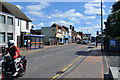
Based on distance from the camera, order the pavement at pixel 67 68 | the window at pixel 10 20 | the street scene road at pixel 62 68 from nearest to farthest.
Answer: the pavement at pixel 67 68, the street scene road at pixel 62 68, the window at pixel 10 20

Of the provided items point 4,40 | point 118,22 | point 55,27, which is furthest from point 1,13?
point 55,27

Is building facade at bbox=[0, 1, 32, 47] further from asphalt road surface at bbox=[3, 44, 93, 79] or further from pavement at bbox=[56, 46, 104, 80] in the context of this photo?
pavement at bbox=[56, 46, 104, 80]

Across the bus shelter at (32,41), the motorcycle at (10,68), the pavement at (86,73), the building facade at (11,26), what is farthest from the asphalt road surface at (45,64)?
the bus shelter at (32,41)

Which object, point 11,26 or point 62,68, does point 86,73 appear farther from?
point 11,26

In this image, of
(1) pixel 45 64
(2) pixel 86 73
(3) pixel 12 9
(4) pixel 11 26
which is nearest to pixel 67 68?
(2) pixel 86 73

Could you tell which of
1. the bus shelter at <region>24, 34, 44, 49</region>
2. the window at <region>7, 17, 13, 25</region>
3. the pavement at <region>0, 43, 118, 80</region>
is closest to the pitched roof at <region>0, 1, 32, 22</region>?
the window at <region>7, 17, 13, 25</region>

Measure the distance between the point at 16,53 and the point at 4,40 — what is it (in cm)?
1716

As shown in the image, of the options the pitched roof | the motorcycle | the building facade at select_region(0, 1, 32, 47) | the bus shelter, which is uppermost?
the pitched roof

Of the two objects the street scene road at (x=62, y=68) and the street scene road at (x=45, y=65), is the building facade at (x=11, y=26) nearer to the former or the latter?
the street scene road at (x=45, y=65)

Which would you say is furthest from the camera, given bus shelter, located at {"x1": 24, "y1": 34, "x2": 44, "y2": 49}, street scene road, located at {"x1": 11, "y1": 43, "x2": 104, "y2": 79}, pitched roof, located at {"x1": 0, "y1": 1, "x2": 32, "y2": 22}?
bus shelter, located at {"x1": 24, "y1": 34, "x2": 44, "y2": 49}

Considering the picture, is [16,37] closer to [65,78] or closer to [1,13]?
[1,13]

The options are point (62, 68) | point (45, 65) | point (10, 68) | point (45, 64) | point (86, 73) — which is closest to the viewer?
point (10, 68)

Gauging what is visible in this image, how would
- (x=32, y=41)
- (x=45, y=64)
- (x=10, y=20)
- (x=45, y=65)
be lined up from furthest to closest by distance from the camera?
(x=32, y=41), (x=10, y=20), (x=45, y=64), (x=45, y=65)

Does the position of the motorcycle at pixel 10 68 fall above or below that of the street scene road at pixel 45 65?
above
